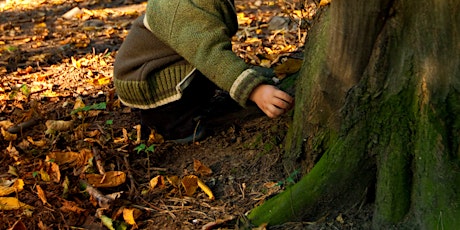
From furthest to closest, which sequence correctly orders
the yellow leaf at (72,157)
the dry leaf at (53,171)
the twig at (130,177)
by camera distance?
the yellow leaf at (72,157) → the dry leaf at (53,171) → the twig at (130,177)

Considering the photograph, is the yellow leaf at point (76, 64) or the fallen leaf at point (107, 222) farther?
the yellow leaf at point (76, 64)

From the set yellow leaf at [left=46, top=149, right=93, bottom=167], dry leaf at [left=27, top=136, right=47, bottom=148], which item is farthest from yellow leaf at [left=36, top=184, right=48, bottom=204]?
dry leaf at [left=27, top=136, right=47, bottom=148]

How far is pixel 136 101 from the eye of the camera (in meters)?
3.15

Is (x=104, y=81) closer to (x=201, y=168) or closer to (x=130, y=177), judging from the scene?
(x=130, y=177)

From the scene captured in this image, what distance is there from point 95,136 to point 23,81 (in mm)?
1343

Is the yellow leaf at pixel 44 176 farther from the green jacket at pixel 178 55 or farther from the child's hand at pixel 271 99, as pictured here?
the child's hand at pixel 271 99

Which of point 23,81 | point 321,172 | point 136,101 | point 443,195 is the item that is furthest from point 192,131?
point 23,81

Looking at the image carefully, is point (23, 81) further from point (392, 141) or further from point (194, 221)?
point (392, 141)

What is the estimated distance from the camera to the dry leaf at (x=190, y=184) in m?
2.62

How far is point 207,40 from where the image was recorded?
2.64 meters

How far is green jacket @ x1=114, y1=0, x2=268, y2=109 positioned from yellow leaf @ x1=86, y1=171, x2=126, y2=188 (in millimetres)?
470

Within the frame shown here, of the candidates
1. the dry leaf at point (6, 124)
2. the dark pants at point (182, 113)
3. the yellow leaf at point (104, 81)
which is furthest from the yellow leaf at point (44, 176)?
the yellow leaf at point (104, 81)

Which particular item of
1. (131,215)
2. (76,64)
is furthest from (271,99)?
(76,64)

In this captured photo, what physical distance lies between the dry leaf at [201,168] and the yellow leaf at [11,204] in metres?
0.73
